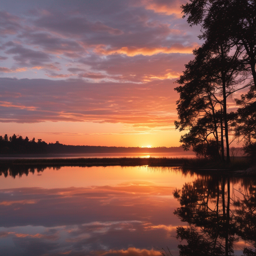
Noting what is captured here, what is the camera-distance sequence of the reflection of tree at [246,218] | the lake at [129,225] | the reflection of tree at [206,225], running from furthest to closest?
the reflection of tree at [246,218] < the lake at [129,225] < the reflection of tree at [206,225]

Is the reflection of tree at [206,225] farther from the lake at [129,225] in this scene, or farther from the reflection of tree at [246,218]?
the reflection of tree at [246,218]

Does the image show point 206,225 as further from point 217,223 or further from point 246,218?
point 246,218

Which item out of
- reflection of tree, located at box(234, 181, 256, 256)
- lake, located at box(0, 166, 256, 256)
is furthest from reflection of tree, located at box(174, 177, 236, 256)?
reflection of tree, located at box(234, 181, 256, 256)

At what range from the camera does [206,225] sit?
8539 millimetres

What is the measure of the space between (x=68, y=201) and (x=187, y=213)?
6.10 meters

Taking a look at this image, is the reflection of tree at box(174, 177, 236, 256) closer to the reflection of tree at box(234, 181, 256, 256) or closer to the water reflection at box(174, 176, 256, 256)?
the water reflection at box(174, 176, 256, 256)

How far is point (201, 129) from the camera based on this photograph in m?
35.0

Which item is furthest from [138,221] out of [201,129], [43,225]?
[201,129]

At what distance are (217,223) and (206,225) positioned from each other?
1.62 ft

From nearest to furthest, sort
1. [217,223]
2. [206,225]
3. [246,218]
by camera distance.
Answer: [206,225] < [217,223] < [246,218]

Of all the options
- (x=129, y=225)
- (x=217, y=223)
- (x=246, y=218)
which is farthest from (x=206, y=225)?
(x=129, y=225)

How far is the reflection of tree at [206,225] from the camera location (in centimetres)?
669

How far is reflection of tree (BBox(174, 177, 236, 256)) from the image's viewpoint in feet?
21.9

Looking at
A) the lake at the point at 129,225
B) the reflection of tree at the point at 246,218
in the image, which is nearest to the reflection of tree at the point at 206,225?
the lake at the point at 129,225
